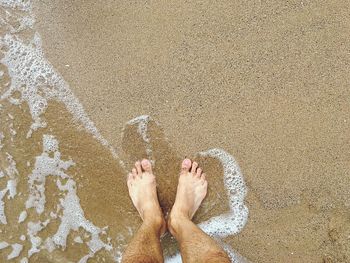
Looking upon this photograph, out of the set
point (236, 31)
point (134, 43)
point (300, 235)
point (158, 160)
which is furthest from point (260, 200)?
point (134, 43)

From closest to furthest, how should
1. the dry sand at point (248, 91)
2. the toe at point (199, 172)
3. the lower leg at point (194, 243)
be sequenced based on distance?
the lower leg at point (194, 243), the dry sand at point (248, 91), the toe at point (199, 172)

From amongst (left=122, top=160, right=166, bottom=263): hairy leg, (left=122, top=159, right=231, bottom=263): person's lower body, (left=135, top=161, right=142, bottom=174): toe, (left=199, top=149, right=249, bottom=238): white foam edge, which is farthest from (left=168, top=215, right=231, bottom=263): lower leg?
(left=135, top=161, right=142, bottom=174): toe

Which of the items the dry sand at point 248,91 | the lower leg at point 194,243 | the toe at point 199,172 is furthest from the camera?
the toe at point 199,172

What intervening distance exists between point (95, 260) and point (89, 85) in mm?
1016

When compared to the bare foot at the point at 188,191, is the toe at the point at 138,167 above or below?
above

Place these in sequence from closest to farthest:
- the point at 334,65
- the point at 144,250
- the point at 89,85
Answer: the point at 144,250
the point at 334,65
the point at 89,85

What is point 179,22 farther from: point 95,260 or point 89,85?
point 95,260

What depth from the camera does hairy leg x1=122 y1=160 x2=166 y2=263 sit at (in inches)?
86.6

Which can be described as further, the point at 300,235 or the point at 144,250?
the point at 300,235

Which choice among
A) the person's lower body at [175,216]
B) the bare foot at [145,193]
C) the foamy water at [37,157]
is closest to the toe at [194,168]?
the person's lower body at [175,216]

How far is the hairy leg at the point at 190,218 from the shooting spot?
2.18 metres

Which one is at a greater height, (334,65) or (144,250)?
(334,65)

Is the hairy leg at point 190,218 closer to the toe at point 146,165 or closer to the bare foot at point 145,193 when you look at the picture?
the bare foot at point 145,193

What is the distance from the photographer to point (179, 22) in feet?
8.01
